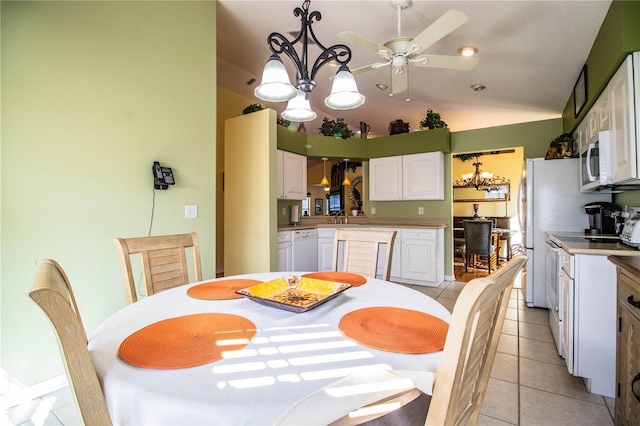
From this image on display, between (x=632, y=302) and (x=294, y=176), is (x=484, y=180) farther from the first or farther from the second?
(x=632, y=302)

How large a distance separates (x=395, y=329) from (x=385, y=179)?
426cm

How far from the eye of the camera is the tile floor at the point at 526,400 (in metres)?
1.57

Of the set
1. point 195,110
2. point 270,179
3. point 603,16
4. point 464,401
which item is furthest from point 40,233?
point 603,16

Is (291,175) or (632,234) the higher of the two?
(291,175)

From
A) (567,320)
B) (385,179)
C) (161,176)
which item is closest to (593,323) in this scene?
(567,320)

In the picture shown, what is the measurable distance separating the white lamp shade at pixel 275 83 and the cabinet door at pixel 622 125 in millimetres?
2013

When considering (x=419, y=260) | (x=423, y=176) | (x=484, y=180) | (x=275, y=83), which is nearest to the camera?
(x=275, y=83)

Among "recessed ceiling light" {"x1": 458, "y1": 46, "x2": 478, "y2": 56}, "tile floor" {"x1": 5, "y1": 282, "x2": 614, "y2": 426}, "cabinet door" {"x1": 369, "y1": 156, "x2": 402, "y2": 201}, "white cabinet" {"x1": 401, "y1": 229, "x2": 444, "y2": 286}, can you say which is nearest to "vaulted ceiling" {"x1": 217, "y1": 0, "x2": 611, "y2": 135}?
"recessed ceiling light" {"x1": 458, "y1": 46, "x2": 478, "y2": 56}

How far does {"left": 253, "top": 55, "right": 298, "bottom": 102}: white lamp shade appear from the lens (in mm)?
1493

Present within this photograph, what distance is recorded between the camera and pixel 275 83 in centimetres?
151

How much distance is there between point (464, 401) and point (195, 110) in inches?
103

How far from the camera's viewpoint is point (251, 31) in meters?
3.15

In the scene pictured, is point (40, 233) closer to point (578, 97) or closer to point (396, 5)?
point (396, 5)

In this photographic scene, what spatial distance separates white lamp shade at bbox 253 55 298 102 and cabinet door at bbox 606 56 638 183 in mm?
2013
